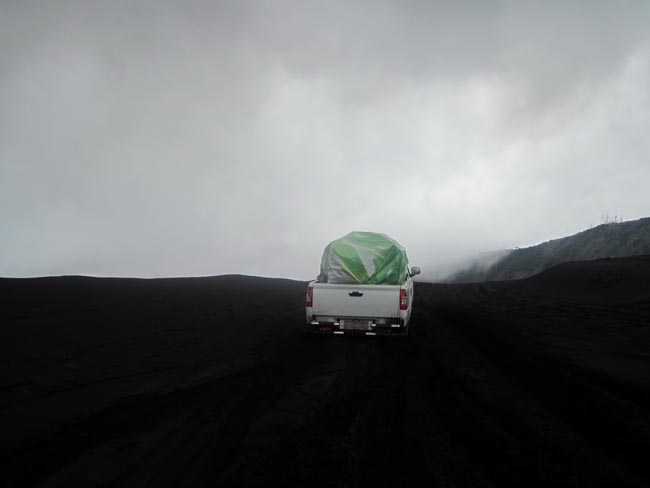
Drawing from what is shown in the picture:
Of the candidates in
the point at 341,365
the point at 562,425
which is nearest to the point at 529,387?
the point at 562,425

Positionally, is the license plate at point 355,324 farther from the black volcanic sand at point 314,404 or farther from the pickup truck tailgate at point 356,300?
the black volcanic sand at point 314,404

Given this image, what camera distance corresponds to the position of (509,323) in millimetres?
13633

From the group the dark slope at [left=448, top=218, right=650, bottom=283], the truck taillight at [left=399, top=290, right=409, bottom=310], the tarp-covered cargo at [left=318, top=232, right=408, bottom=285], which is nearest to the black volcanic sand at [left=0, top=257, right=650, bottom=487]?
the truck taillight at [left=399, top=290, right=409, bottom=310]

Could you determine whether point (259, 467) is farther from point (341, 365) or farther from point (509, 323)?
point (509, 323)

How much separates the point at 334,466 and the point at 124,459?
1867mm

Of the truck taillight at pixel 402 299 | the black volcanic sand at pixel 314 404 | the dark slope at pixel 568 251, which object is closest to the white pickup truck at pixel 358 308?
the truck taillight at pixel 402 299

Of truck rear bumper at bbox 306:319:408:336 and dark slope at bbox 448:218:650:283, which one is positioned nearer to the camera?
truck rear bumper at bbox 306:319:408:336

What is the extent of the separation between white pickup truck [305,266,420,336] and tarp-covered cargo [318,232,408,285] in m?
0.52

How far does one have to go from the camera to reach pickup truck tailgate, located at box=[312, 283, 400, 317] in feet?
32.6

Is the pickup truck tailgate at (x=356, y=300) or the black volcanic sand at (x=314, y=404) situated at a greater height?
the pickup truck tailgate at (x=356, y=300)

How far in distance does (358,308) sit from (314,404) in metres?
4.54

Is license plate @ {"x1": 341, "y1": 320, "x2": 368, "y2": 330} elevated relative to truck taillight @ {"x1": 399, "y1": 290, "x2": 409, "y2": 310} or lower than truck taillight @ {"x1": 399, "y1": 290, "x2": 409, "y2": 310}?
lower

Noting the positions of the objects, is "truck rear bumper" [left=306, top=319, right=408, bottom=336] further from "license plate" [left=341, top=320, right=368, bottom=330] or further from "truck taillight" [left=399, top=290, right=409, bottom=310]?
"truck taillight" [left=399, top=290, right=409, bottom=310]

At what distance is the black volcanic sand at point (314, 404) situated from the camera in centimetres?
380
